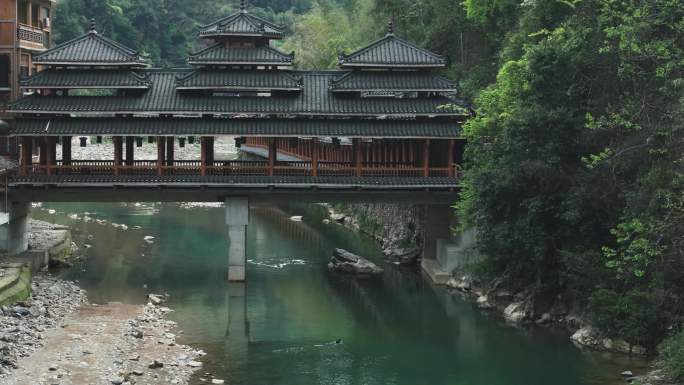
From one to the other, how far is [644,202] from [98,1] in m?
94.8

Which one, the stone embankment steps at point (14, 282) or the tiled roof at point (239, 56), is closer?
the stone embankment steps at point (14, 282)

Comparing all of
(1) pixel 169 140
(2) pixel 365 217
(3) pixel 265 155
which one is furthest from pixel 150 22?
(1) pixel 169 140

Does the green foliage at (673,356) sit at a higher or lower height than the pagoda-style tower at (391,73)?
lower

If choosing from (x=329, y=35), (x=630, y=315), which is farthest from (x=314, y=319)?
(x=329, y=35)

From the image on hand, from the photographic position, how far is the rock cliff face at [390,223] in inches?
1922

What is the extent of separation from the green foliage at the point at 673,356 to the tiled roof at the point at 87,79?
2350 centimetres

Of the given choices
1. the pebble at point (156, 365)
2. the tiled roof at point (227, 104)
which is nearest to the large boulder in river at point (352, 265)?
the tiled roof at point (227, 104)

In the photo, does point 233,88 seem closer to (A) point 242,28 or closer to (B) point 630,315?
(A) point 242,28

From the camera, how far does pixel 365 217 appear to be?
187 ft

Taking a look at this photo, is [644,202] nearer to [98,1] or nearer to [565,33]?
[565,33]

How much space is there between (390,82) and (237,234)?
8944mm

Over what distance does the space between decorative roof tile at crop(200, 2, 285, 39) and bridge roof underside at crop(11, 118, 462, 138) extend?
3.60 meters

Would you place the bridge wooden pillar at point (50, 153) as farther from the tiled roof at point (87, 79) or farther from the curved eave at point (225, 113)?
the tiled roof at point (87, 79)

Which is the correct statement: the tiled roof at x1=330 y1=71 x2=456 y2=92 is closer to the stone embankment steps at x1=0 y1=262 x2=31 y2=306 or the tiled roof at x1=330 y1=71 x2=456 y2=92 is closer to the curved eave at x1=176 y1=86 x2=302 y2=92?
the curved eave at x1=176 y1=86 x2=302 y2=92
